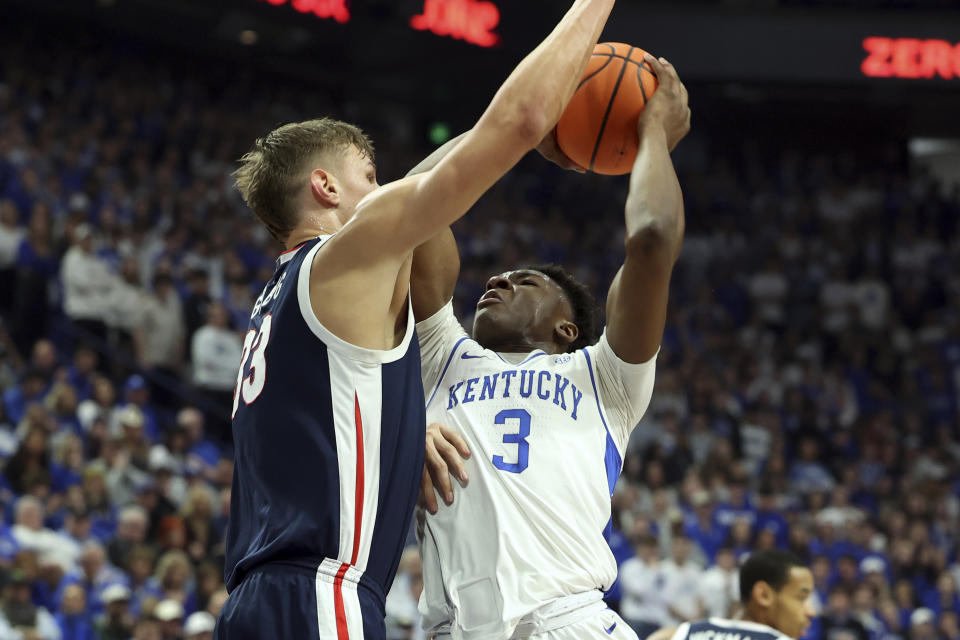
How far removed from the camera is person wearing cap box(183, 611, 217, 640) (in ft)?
22.1

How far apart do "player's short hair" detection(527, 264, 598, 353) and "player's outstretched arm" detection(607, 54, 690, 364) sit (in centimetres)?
44

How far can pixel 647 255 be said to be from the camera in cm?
314

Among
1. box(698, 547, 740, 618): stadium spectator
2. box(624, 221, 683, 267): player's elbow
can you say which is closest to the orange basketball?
box(624, 221, 683, 267): player's elbow

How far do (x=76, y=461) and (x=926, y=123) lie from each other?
14.5m

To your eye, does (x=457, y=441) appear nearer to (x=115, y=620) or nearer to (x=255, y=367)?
(x=255, y=367)

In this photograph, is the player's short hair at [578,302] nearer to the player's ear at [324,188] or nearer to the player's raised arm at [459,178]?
the player's ear at [324,188]

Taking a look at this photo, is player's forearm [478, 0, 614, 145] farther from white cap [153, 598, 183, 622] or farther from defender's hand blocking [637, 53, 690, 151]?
white cap [153, 598, 183, 622]

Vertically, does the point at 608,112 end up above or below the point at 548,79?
above

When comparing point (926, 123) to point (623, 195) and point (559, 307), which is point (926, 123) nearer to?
point (623, 195)

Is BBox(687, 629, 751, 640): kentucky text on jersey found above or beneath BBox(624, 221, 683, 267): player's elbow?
beneath

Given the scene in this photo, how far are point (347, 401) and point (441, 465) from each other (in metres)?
0.50

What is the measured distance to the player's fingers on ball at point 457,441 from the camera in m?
3.15

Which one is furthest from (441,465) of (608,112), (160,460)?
(160,460)

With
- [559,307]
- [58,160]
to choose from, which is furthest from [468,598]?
[58,160]
